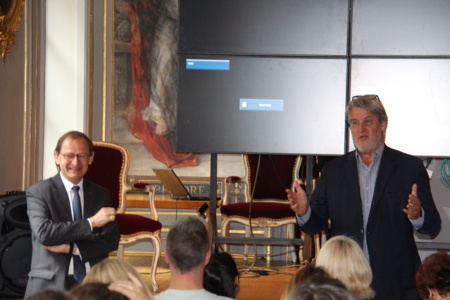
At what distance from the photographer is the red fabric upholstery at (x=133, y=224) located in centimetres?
614

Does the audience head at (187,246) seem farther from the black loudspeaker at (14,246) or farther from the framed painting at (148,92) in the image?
the framed painting at (148,92)

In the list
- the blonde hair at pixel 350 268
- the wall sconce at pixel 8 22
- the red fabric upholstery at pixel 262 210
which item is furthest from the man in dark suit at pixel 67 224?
the red fabric upholstery at pixel 262 210

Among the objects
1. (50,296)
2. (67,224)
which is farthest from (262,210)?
(50,296)

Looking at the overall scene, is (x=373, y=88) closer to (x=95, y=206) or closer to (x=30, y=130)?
(x=95, y=206)

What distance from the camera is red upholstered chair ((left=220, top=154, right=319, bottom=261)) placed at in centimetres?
719

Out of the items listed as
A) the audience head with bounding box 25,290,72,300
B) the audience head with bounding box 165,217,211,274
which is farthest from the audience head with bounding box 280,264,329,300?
the audience head with bounding box 25,290,72,300

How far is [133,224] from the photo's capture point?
6211mm

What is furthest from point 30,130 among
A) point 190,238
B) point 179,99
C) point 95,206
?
point 190,238

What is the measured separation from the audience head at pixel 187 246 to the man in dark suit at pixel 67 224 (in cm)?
98

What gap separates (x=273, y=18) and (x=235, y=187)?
191 inches

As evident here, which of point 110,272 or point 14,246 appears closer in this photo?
point 110,272

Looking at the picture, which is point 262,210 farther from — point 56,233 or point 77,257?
point 56,233

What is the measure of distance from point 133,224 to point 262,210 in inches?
59.1

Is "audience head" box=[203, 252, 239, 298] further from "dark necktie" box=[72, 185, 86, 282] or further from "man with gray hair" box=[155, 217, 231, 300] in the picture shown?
"dark necktie" box=[72, 185, 86, 282]
